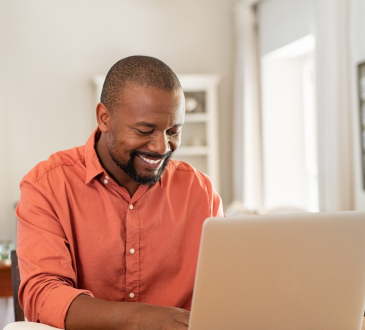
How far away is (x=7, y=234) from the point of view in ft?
13.4

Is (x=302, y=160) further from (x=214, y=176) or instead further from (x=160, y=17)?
(x=160, y=17)

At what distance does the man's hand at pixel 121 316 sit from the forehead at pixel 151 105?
46 cm

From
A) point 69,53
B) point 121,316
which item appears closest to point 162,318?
point 121,316

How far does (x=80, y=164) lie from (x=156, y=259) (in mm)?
342

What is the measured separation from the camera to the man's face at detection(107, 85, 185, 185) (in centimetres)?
117

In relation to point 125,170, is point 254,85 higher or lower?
higher

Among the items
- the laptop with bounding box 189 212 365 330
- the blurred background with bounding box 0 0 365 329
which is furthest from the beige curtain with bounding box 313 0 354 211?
the laptop with bounding box 189 212 365 330

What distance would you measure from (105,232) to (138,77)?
42 cm

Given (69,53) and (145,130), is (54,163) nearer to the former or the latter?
(145,130)

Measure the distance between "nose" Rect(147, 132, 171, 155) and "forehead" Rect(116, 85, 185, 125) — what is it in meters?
0.04

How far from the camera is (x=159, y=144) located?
1174mm

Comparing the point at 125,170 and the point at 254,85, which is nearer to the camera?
the point at 125,170

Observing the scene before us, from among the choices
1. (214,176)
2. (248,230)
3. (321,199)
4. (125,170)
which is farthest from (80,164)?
(214,176)

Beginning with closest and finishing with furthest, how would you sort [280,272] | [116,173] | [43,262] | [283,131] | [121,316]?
[280,272], [121,316], [43,262], [116,173], [283,131]
